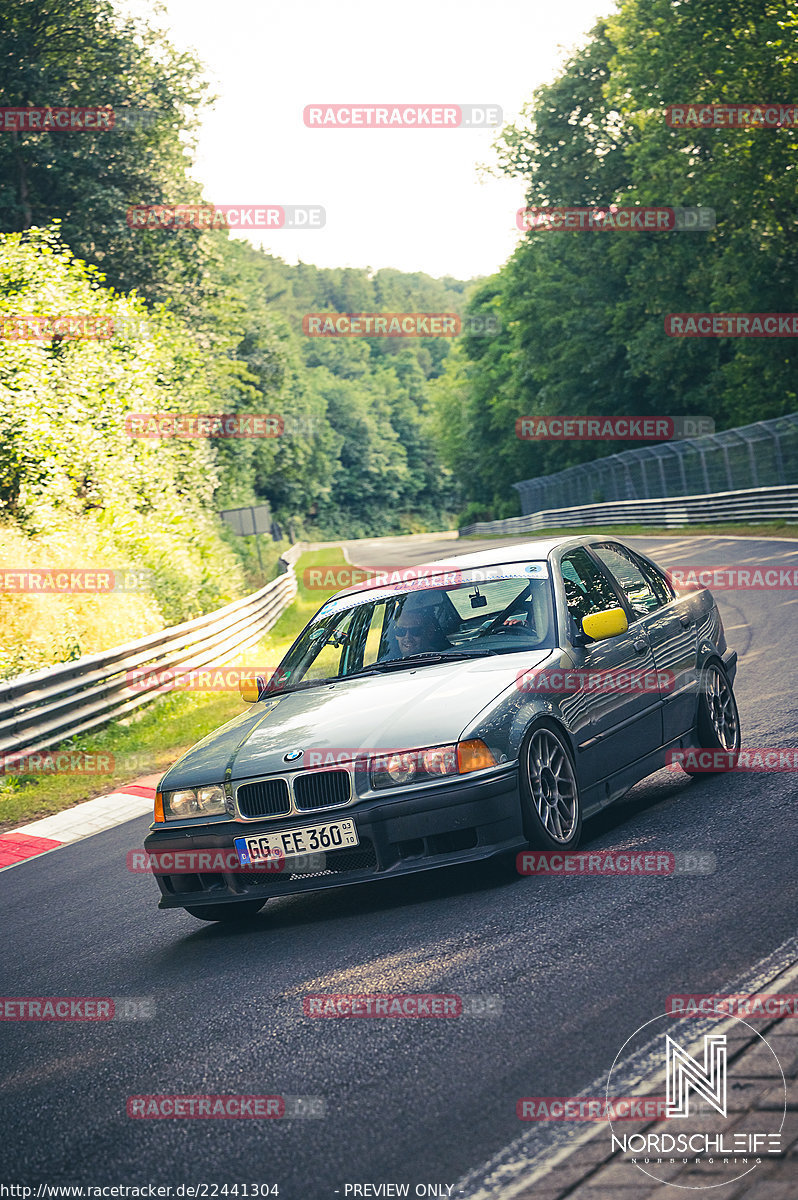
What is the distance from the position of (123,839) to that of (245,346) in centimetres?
4865

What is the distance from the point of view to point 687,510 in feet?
130

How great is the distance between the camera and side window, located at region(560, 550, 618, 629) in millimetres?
6883

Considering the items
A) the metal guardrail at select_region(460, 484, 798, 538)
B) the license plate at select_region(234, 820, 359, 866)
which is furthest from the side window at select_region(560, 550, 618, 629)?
the metal guardrail at select_region(460, 484, 798, 538)

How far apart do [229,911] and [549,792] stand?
5.56 ft

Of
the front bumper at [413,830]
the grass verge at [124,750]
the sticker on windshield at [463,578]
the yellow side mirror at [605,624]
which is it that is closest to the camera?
the front bumper at [413,830]

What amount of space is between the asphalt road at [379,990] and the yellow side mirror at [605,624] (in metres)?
1.04

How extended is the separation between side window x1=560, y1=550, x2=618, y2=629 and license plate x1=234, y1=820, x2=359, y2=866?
1977 mm

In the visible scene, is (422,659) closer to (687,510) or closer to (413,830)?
(413,830)

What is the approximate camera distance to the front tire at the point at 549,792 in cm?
564

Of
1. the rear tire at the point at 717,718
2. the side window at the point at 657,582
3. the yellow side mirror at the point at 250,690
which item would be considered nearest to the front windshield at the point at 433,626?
the yellow side mirror at the point at 250,690

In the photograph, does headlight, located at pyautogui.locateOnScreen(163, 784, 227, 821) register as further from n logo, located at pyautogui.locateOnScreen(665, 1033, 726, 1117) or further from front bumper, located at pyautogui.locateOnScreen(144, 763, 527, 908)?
n logo, located at pyautogui.locateOnScreen(665, 1033, 726, 1117)

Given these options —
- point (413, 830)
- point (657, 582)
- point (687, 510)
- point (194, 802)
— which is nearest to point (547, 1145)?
point (413, 830)

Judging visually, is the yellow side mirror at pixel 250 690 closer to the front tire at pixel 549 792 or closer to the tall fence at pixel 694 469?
the front tire at pixel 549 792

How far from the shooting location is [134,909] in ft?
23.0
